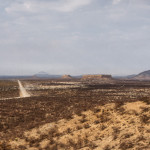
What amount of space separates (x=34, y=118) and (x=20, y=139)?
283 inches

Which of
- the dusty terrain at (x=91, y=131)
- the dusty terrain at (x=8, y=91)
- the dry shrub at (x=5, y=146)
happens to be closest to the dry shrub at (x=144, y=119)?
the dusty terrain at (x=91, y=131)

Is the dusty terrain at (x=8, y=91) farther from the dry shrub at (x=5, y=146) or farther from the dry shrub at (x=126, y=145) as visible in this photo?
the dry shrub at (x=126, y=145)

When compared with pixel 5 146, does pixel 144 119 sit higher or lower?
higher

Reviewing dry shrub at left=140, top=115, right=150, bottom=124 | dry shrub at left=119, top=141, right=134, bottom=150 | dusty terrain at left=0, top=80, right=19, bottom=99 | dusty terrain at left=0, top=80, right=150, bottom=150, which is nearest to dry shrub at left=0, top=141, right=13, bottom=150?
dusty terrain at left=0, top=80, right=150, bottom=150

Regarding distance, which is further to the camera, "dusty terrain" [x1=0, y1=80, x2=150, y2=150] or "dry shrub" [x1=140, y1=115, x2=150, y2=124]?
"dry shrub" [x1=140, y1=115, x2=150, y2=124]

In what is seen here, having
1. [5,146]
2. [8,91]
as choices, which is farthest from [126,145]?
[8,91]

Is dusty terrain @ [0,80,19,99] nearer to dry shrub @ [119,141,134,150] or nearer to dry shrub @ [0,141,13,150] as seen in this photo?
dry shrub @ [0,141,13,150]

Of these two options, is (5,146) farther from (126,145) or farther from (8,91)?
(8,91)

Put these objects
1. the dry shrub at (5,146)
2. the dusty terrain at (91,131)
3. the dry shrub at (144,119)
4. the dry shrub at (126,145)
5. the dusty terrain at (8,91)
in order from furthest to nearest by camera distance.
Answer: the dusty terrain at (8,91)
the dry shrub at (144,119)
the dry shrub at (5,146)
the dusty terrain at (91,131)
the dry shrub at (126,145)

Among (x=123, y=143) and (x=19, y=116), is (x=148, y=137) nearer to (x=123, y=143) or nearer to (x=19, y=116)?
(x=123, y=143)

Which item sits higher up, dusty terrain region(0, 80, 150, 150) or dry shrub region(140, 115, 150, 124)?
dry shrub region(140, 115, 150, 124)

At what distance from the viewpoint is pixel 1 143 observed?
15.1 m

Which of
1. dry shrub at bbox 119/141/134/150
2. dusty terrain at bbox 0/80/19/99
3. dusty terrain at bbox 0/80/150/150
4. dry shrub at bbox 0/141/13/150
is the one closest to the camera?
dry shrub at bbox 119/141/134/150

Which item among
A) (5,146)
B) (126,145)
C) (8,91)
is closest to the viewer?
(126,145)
